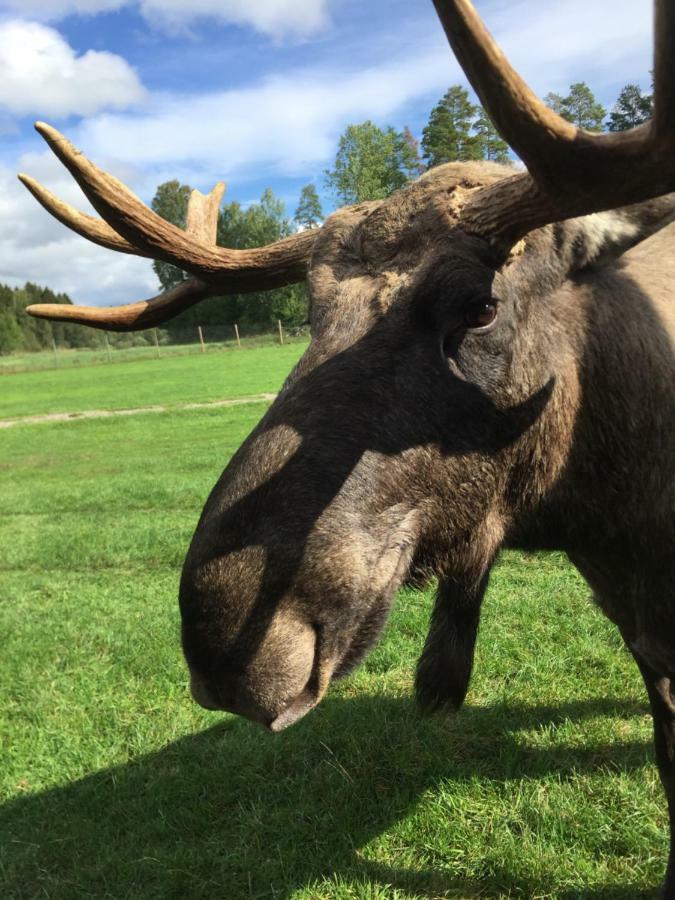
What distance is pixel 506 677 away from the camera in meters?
4.72

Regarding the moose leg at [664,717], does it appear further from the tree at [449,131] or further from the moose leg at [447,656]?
the tree at [449,131]

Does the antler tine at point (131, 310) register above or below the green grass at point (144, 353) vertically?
below

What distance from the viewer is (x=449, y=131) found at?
743 cm

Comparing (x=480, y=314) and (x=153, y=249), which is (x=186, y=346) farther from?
(x=480, y=314)

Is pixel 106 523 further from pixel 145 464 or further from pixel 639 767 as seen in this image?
pixel 639 767

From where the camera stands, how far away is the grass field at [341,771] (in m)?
3.26

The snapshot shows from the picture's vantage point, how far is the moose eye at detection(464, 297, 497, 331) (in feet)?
6.61

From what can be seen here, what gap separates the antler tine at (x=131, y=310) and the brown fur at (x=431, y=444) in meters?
0.89

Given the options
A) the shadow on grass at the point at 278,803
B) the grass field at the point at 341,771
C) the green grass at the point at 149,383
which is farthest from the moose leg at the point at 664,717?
the green grass at the point at 149,383

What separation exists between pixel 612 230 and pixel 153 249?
5.76ft

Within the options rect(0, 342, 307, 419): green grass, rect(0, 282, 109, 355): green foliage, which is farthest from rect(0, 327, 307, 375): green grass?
rect(0, 282, 109, 355): green foliage

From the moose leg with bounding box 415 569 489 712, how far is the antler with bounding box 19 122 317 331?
1645 mm

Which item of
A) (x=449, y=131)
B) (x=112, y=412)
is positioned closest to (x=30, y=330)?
(x=112, y=412)

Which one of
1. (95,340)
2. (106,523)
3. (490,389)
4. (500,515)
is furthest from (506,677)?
(95,340)
